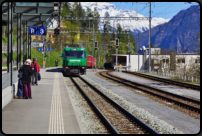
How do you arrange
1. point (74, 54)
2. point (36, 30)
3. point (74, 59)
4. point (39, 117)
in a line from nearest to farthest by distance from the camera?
1. point (39, 117)
2. point (36, 30)
3. point (74, 59)
4. point (74, 54)

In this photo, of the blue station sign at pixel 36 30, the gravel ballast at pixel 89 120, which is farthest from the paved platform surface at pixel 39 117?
the blue station sign at pixel 36 30

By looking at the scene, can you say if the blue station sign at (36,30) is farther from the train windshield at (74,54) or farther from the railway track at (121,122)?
the railway track at (121,122)

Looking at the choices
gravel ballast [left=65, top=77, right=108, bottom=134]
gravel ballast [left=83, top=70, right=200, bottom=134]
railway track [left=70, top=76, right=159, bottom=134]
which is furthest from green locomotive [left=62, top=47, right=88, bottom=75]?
railway track [left=70, top=76, right=159, bottom=134]

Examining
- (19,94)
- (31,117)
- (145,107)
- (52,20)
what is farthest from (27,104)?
(52,20)

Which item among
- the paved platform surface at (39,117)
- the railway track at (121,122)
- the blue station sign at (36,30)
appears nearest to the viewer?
the paved platform surface at (39,117)

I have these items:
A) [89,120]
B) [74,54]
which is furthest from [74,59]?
[89,120]

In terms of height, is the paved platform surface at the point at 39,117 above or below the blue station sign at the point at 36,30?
below

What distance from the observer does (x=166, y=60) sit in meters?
52.7

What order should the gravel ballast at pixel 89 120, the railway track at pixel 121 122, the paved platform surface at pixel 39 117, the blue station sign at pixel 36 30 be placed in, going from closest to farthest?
the paved platform surface at pixel 39 117
the railway track at pixel 121 122
the gravel ballast at pixel 89 120
the blue station sign at pixel 36 30

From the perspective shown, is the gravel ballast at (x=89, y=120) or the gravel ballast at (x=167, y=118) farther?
the gravel ballast at (x=167, y=118)

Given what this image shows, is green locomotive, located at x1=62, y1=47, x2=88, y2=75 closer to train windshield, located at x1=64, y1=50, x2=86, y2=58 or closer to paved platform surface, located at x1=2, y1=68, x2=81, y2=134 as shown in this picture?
train windshield, located at x1=64, y1=50, x2=86, y2=58

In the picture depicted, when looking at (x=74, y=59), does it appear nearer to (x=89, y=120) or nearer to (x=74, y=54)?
(x=74, y=54)

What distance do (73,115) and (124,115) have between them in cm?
220

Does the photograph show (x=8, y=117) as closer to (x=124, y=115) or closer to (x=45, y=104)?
(x=45, y=104)
